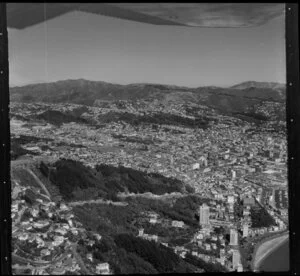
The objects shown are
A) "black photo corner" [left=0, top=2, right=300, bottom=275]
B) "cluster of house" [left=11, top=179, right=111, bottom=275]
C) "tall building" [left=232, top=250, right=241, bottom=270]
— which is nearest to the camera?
"black photo corner" [left=0, top=2, right=300, bottom=275]

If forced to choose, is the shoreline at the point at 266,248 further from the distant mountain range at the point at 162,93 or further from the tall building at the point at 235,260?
the distant mountain range at the point at 162,93

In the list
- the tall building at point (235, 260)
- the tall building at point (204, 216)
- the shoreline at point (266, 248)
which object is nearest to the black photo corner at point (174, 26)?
the shoreline at point (266, 248)

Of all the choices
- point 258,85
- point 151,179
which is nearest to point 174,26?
point 258,85

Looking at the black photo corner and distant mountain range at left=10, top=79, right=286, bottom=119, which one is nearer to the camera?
the black photo corner

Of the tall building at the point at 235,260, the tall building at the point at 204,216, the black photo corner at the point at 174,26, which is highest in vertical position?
the black photo corner at the point at 174,26

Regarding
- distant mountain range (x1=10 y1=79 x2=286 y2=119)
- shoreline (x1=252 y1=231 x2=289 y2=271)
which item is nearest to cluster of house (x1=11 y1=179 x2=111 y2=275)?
distant mountain range (x1=10 y1=79 x2=286 y2=119)

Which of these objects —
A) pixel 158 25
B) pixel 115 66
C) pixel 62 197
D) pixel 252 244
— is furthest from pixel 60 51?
pixel 252 244

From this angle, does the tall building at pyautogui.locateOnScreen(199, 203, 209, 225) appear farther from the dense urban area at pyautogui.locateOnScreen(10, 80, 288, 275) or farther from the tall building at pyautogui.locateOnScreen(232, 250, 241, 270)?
the tall building at pyautogui.locateOnScreen(232, 250, 241, 270)
